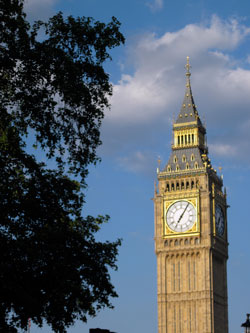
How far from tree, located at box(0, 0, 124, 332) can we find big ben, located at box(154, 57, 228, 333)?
7140cm

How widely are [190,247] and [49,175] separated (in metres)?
73.7

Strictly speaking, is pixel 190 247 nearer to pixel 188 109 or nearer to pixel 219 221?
pixel 219 221

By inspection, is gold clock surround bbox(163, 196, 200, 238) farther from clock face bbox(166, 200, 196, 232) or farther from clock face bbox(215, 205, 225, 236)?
clock face bbox(215, 205, 225, 236)

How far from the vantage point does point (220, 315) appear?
363ft

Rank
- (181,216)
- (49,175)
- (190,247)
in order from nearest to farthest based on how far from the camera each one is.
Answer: (49,175) < (190,247) < (181,216)

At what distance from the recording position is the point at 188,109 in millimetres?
118312

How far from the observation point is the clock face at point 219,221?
111625mm

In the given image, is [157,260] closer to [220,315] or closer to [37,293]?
[220,315]

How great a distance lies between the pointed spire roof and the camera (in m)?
116

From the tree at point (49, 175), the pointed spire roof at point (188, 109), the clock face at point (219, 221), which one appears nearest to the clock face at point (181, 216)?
the clock face at point (219, 221)

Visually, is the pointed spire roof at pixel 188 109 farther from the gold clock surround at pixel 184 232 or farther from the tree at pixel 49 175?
the tree at pixel 49 175

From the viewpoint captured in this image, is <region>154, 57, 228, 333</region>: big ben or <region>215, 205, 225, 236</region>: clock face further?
<region>215, 205, 225, 236</region>: clock face

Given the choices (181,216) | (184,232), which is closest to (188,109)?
(181,216)

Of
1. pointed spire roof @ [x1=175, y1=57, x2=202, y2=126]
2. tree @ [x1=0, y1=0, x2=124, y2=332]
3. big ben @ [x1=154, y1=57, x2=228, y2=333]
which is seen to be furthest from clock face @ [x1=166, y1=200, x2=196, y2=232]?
tree @ [x1=0, y1=0, x2=124, y2=332]
